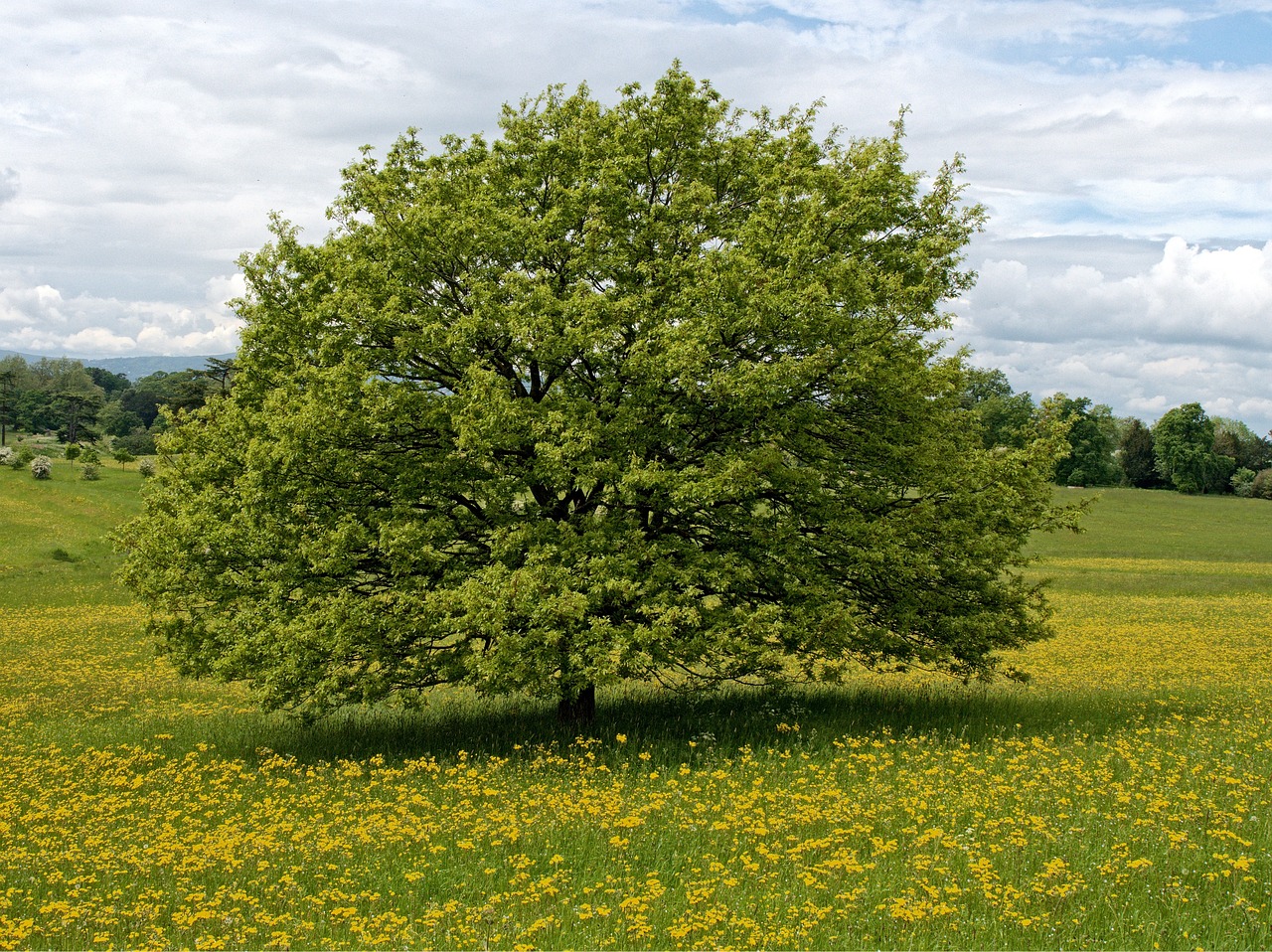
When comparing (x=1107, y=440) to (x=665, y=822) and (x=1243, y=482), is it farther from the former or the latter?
(x=665, y=822)

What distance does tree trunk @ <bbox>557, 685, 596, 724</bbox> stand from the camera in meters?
17.7

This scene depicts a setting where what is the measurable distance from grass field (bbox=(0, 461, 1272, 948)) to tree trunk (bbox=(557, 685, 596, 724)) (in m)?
0.45

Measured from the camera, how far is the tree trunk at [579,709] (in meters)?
17.7

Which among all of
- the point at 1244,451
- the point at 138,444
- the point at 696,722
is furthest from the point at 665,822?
the point at 1244,451

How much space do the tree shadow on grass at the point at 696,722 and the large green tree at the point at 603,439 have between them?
1.40m

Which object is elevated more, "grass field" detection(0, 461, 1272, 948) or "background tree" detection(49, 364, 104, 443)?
"background tree" detection(49, 364, 104, 443)

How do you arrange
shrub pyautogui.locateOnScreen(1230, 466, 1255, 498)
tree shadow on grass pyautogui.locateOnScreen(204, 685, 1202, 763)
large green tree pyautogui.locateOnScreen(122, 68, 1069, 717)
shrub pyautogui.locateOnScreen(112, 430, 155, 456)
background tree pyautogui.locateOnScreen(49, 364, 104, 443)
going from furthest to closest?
1. shrub pyautogui.locateOnScreen(1230, 466, 1255, 498)
2. background tree pyautogui.locateOnScreen(49, 364, 104, 443)
3. shrub pyautogui.locateOnScreen(112, 430, 155, 456)
4. tree shadow on grass pyautogui.locateOnScreen(204, 685, 1202, 763)
5. large green tree pyautogui.locateOnScreen(122, 68, 1069, 717)

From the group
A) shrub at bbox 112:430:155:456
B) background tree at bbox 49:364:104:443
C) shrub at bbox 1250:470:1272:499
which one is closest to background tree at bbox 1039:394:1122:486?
shrub at bbox 1250:470:1272:499

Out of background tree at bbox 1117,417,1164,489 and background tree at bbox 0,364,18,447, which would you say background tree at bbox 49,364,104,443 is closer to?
background tree at bbox 0,364,18,447

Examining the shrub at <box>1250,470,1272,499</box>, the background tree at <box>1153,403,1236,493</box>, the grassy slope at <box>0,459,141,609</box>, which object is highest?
the background tree at <box>1153,403,1236,493</box>

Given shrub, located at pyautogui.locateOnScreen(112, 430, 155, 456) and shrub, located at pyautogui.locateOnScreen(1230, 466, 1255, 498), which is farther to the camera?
shrub, located at pyautogui.locateOnScreen(1230, 466, 1255, 498)

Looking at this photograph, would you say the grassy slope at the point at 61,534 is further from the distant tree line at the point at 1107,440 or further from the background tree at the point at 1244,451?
the background tree at the point at 1244,451

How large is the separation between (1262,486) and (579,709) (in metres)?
140

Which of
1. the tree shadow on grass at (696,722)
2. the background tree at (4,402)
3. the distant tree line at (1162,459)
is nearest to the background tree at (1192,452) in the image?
the distant tree line at (1162,459)
